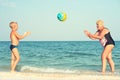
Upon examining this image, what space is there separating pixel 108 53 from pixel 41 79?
8.73 feet

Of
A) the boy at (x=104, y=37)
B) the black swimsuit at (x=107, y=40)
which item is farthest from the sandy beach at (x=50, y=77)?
the black swimsuit at (x=107, y=40)

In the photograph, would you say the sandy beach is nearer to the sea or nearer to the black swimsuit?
the black swimsuit

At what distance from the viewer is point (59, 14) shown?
11164mm

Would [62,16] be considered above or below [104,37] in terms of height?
above

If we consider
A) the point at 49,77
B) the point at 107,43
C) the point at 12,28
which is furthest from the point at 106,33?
the point at 12,28

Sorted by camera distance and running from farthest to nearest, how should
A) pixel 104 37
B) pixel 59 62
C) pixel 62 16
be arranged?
pixel 59 62 → pixel 62 16 → pixel 104 37

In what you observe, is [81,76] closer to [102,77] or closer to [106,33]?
[102,77]

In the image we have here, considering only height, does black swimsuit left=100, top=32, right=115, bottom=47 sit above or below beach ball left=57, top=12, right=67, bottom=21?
below

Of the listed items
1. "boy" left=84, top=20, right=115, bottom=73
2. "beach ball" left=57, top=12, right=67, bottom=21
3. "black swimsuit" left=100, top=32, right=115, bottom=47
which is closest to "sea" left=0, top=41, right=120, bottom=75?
"boy" left=84, top=20, right=115, bottom=73

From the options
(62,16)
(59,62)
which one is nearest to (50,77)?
(62,16)

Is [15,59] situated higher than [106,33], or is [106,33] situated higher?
[106,33]

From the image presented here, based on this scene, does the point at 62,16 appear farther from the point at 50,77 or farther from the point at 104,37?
the point at 50,77

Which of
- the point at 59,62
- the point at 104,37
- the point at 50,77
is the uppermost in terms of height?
the point at 104,37

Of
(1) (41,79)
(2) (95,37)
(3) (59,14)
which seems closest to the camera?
(1) (41,79)
